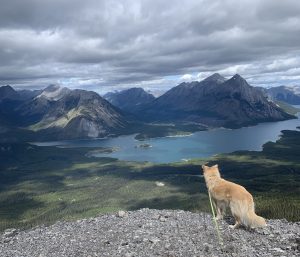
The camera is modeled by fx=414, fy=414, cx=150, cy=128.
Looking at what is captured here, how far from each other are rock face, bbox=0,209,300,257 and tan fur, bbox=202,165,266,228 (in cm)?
68

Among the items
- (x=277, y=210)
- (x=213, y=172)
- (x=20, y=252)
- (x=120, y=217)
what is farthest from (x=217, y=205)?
(x=277, y=210)

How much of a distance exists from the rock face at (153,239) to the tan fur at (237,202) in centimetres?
68

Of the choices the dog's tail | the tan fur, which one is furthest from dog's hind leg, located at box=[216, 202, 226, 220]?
the dog's tail

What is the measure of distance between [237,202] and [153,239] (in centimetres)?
615

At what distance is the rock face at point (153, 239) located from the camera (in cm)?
2509

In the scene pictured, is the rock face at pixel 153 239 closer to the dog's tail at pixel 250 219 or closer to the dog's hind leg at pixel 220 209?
the dog's tail at pixel 250 219

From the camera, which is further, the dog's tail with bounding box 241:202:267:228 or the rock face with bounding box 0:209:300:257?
the dog's tail with bounding box 241:202:267:228

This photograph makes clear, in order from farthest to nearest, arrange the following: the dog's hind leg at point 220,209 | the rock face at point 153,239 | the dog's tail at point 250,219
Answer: the dog's hind leg at point 220,209 → the dog's tail at point 250,219 → the rock face at point 153,239

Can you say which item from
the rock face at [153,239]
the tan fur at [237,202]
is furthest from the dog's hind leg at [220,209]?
the rock face at [153,239]

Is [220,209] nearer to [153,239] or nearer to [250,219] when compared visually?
[250,219]

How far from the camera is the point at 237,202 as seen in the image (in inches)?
1095

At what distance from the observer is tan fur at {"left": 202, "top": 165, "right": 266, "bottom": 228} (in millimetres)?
27658

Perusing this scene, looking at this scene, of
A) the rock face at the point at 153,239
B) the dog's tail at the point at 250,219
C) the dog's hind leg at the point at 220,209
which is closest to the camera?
the rock face at the point at 153,239

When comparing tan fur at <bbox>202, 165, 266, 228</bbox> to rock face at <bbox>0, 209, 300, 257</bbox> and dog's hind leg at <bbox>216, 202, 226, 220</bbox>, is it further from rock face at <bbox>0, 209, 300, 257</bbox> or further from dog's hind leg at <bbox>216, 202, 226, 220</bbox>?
rock face at <bbox>0, 209, 300, 257</bbox>
